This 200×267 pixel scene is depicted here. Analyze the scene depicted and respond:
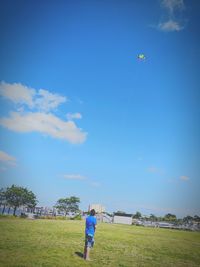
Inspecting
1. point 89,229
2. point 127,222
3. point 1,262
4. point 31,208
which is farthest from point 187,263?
point 31,208

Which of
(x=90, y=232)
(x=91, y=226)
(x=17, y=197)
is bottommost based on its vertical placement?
(x=90, y=232)

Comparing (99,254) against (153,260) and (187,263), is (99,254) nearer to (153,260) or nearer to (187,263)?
(153,260)

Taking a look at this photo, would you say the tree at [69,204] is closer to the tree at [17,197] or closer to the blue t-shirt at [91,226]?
the tree at [17,197]

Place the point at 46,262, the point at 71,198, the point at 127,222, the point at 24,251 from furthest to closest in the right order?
the point at 71,198 < the point at 127,222 < the point at 24,251 < the point at 46,262

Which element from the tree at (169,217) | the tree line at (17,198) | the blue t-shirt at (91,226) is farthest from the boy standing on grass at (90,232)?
the tree at (169,217)

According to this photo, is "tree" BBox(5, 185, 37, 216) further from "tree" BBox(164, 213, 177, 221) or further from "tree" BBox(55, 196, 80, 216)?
"tree" BBox(164, 213, 177, 221)

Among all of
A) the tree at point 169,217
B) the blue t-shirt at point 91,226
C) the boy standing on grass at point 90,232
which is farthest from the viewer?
the tree at point 169,217

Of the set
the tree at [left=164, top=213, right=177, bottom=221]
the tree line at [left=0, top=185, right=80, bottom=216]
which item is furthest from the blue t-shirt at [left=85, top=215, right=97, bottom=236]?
the tree at [left=164, top=213, right=177, bottom=221]

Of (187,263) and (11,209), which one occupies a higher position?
(11,209)

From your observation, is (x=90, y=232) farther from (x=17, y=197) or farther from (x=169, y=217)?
(x=169, y=217)

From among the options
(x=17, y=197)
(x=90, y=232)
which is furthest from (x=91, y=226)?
(x=17, y=197)

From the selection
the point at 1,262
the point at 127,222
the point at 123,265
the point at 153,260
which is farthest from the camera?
the point at 127,222

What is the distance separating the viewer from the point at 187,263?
43.4ft

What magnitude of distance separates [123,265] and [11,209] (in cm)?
9566
